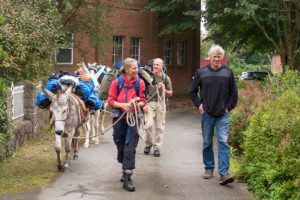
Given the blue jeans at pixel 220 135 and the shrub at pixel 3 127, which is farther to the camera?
the shrub at pixel 3 127

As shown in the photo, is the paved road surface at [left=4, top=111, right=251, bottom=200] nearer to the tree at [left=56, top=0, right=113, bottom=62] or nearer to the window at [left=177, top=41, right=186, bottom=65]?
the tree at [left=56, top=0, right=113, bottom=62]

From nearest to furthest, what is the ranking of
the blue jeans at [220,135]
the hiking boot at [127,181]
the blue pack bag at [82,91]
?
the hiking boot at [127,181] < the blue jeans at [220,135] < the blue pack bag at [82,91]

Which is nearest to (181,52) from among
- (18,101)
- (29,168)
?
(18,101)

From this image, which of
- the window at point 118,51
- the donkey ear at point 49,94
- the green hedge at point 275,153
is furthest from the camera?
the window at point 118,51

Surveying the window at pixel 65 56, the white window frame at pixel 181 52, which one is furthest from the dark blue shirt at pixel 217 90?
the white window frame at pixel 181 52

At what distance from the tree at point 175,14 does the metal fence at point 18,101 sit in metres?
13.2

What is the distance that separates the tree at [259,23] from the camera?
2183 cm

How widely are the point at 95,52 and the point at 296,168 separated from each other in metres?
22.0

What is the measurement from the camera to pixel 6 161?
1105 centimetres

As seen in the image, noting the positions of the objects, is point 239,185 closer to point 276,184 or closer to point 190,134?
point 276,184

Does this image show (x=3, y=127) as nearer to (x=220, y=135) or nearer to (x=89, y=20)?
(x=220, y=135)

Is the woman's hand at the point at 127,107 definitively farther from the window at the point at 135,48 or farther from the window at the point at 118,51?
the window at the point at 135,48

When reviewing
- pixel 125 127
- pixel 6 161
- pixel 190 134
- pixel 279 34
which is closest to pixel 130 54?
pixel 279 34

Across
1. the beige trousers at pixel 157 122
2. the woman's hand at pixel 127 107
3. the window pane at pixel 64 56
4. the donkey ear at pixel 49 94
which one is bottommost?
the beige trousers at pixel 157 122
